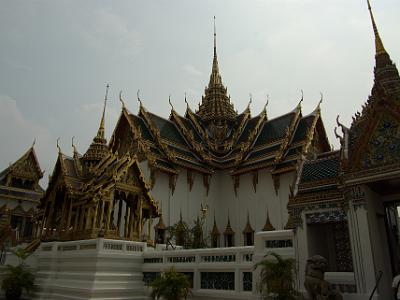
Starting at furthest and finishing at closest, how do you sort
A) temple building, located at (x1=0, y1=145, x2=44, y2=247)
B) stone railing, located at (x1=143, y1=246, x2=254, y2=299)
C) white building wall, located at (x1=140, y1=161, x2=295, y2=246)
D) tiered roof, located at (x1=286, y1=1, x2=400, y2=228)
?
1. temple building, located at (x1=0, y1=145, x2=44, y2=247)
2. white building wall, located at (x1=140, y1=161, x2=295, y2=246)
3. stone railing, located at (x1=143, y1=246, x2=254, y2=299)
4. tiered roof, located at (x1=286, y1=1, x2=400, y2=228)

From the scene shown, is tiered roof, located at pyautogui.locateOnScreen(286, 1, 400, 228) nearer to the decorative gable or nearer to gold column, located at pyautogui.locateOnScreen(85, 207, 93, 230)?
the decorative gable

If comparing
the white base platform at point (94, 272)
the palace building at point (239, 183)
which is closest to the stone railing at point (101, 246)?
the white base platform at point (94, 272)

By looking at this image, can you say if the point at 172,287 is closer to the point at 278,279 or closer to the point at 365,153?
the point at 278,279

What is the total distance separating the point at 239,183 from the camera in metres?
19.1

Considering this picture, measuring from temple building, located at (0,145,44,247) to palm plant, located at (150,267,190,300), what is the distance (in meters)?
15.7

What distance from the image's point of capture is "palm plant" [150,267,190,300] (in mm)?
6156

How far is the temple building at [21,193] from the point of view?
2092 cm

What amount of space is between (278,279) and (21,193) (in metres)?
21.0

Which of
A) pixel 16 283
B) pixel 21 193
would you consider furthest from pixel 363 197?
pixel 21 193

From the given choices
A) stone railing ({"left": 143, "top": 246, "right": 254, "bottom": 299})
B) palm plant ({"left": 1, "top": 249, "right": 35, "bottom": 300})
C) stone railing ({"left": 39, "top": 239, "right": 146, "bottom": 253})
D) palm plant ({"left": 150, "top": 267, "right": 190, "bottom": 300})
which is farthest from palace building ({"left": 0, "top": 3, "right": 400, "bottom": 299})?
palm plant ({"left": 150, "top": 267, "right": 190, "bottom": 300})

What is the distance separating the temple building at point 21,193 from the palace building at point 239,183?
80mm

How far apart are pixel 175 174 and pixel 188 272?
10.3 metres

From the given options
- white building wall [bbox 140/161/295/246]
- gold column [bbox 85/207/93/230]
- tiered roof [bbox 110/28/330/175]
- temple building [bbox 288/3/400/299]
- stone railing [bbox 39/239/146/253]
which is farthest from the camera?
tiered roof [bbox 110/28/330/175]

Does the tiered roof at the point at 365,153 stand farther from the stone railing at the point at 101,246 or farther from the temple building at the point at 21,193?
the temple building at the point at 21,193
